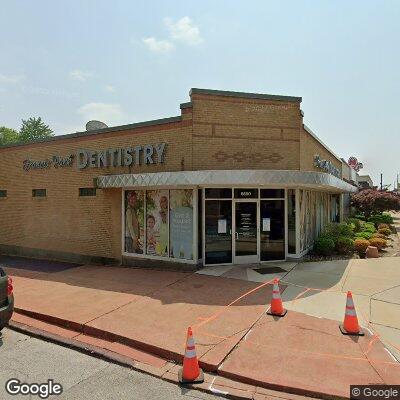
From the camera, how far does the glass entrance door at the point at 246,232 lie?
1207 centimetres

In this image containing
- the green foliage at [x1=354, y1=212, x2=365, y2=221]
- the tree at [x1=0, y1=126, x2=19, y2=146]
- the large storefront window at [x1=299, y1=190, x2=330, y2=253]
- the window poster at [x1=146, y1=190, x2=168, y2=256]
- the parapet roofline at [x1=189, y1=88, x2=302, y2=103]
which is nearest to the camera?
the parapet roofline at [x1=189, y1=88, x2=302, y2=103]

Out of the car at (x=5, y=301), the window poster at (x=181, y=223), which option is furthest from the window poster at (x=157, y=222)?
the car at (x=5, y=301)

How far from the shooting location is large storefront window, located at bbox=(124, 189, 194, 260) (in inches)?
464

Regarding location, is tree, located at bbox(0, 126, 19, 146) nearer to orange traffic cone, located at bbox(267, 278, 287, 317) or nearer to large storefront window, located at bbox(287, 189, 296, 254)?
large storefront window, located at bbox(287, 189, 296, 254)

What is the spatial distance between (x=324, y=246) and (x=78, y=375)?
35.3ft

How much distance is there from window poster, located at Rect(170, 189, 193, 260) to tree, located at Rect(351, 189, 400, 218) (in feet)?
69.1

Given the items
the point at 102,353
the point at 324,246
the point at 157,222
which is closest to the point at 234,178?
the point at 157,222

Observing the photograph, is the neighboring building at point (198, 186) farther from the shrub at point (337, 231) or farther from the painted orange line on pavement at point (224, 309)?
the painted orange line on pavement at point (224, 309)

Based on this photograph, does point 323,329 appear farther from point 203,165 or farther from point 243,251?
point 203,165

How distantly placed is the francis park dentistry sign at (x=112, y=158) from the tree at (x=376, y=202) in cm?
2163

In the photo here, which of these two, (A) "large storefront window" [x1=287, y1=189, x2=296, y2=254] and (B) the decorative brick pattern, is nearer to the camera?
(B) the decorative brick pattern

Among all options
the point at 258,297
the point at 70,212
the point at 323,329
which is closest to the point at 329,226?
the point at 258,297

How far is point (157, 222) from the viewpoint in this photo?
40.9 ft

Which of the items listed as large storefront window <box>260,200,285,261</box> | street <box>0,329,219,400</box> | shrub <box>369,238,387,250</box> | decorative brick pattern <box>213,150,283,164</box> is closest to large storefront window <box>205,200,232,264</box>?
large storefront window <box>260,200,285,261</box>
